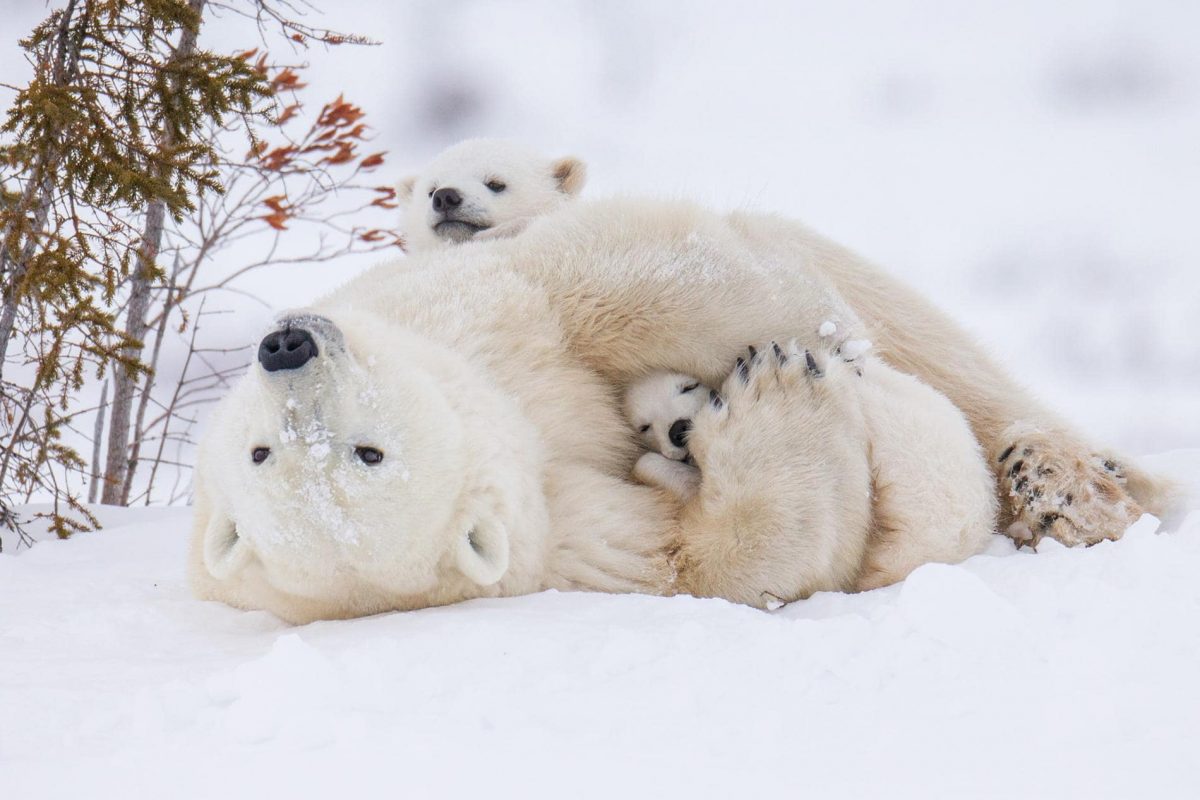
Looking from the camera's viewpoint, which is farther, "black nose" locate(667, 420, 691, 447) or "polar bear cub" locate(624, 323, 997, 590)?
"black nose" locate(667, 420, 691, 447)

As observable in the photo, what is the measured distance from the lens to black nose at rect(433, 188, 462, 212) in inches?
188

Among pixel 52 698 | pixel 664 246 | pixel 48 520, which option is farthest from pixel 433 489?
pixel 48 520

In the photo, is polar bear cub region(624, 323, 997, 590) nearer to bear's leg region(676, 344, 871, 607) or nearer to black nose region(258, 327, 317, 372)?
bear's leg region(676, 344, 871, 607)

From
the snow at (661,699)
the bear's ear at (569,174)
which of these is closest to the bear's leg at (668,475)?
the snow at (661,699)

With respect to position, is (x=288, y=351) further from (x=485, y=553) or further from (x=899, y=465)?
(x=899, y=465)

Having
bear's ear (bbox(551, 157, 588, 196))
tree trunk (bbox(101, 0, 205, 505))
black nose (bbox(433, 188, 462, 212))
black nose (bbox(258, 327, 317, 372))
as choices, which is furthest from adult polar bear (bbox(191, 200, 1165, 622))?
tree trunk (bbox(101, 0, 205, 505))

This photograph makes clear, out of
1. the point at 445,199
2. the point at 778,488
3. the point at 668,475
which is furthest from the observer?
the point at 445,199

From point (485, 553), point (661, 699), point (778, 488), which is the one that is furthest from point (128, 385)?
point (661, 699)

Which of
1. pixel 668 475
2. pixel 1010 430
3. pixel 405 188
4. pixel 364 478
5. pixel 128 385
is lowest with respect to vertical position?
pixel 128 385

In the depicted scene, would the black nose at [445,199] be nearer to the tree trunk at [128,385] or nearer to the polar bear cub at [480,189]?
the polar bear cub at [480,189]

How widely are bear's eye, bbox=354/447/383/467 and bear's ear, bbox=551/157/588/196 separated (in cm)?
317

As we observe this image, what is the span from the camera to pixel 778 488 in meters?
2.83

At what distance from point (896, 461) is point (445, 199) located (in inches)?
101

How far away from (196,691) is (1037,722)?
4.63 ft
